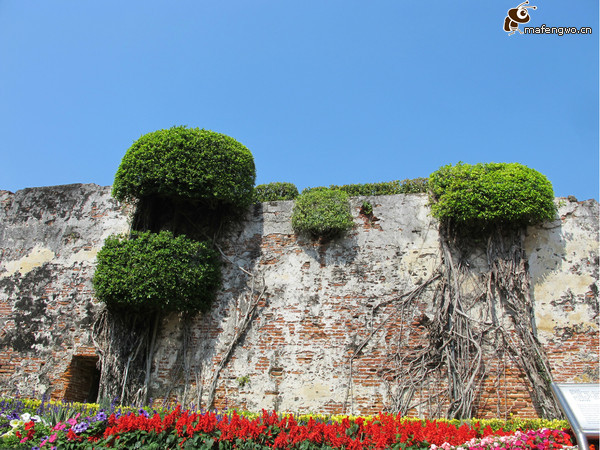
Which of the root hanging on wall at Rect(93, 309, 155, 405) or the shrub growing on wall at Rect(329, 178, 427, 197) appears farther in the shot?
the shrub growing on wall at Rect(329, 178, 427, 197)

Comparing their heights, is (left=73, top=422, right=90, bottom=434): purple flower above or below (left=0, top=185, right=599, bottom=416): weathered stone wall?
below

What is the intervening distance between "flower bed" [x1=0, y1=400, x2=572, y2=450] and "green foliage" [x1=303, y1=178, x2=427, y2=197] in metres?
4.52

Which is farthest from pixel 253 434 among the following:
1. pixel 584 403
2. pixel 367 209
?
pixel 367 209

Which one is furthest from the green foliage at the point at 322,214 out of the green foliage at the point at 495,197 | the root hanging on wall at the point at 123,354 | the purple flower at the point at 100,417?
the purple flower at the point at 100,417

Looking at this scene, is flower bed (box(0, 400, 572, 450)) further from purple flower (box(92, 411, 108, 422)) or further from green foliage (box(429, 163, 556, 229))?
green foliage (box(429, 163, 556, 229))

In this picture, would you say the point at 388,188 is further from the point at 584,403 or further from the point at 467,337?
the point at 584,403

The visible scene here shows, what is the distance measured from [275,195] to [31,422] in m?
5.37

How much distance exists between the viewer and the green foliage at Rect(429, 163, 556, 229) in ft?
24.3

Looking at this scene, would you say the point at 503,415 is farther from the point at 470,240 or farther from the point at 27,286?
the point at 27,286

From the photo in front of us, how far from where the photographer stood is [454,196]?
25.1 ft

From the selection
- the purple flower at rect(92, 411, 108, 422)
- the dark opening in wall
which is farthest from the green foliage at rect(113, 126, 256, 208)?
the purple flower at rect(92, 411, 108, 422)

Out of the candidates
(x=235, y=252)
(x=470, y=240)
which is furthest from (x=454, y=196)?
(x=235, y=252)

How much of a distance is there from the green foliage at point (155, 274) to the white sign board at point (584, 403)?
5294mm

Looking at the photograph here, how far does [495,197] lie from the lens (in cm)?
746
